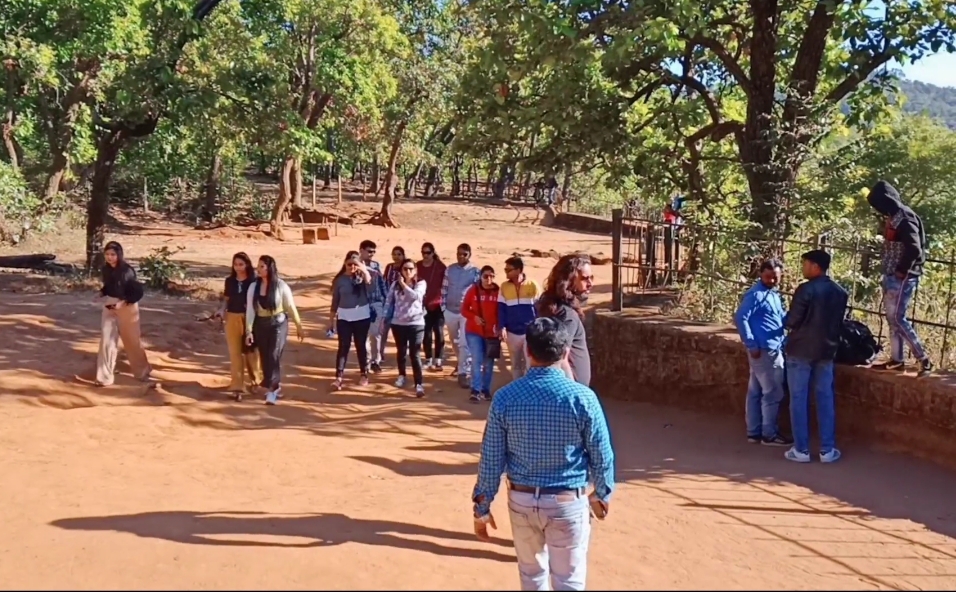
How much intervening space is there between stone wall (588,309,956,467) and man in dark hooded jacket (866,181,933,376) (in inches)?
13.2

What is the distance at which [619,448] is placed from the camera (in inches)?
336

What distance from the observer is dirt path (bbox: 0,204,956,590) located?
523cm

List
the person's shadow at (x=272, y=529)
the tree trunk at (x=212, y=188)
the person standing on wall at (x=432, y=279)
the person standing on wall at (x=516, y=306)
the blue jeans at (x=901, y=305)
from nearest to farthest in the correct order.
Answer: the person's shadow at (x=272, y=529), the blue jeans at (x=901, y=305), the person standing on wall at (x=516, y=306), the person standing on wall at (x=432, y=279), the tree trunk at (x=212, y=188)

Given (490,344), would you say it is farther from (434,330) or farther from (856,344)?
(856,344)

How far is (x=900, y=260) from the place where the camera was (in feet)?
24.7

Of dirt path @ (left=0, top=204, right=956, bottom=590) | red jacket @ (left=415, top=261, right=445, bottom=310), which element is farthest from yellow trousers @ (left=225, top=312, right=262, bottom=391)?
red jacket @ (left=415, top=261, right=445, bottom=310)

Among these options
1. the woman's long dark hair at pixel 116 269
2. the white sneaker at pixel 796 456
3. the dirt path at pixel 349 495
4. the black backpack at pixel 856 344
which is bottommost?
the dirt path at pixel 349 495

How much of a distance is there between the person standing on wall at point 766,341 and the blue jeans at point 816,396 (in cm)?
36

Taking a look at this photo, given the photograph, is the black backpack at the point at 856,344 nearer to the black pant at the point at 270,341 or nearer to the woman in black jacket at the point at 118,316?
the black pant at the point at 270,341

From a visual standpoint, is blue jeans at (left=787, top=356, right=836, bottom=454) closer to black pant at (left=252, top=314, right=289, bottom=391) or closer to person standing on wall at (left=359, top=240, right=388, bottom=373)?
person standing on wall at (left=359, top=240, right=388, bottom=373)

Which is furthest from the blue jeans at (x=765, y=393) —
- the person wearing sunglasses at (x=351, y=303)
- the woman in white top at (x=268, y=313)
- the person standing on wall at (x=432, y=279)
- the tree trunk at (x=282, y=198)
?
the tree trunk at (x=282, y=198)

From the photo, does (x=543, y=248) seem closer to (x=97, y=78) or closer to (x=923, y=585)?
(x=97, y=78)

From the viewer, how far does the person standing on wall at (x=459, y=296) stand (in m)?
10.8

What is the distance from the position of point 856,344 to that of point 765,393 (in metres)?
0.89
